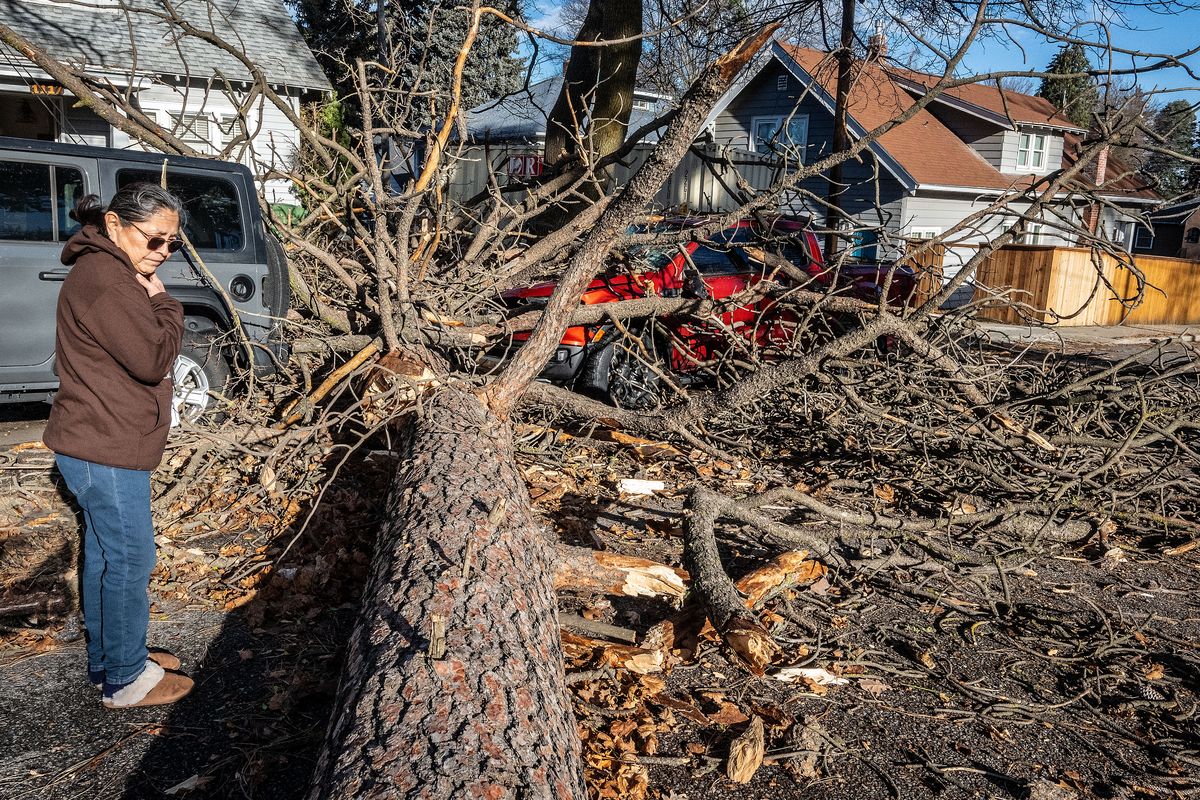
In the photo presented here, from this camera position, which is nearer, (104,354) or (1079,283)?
(104,354)

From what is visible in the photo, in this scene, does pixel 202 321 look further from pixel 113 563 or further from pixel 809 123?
pixel 809 123

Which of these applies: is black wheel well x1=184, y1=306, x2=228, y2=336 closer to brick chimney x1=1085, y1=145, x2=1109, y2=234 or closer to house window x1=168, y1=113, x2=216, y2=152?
house window x1=168, y1=113, x2=216, y2=152

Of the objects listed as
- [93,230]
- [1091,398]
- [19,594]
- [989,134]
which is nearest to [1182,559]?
[1091,398]

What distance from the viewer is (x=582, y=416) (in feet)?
19.6

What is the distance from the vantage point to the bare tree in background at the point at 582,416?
2588 millimetres

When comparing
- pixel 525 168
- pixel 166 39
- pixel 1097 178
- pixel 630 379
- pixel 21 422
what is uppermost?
pixel 166 39

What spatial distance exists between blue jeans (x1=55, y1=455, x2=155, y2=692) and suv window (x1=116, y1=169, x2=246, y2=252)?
3.66 metres

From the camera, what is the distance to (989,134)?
2730 cm

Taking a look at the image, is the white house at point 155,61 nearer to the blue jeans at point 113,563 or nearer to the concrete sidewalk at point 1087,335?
the blue jeans at point 113,563

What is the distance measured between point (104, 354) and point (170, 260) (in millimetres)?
3554

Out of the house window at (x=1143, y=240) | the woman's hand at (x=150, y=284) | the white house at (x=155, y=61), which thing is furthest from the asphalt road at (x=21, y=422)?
the house window at (x=1143, y=240)

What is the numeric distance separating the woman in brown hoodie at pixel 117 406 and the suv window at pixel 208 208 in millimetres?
3312

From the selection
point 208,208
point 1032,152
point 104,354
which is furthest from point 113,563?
point 1032,152

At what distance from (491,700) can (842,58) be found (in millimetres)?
12736
